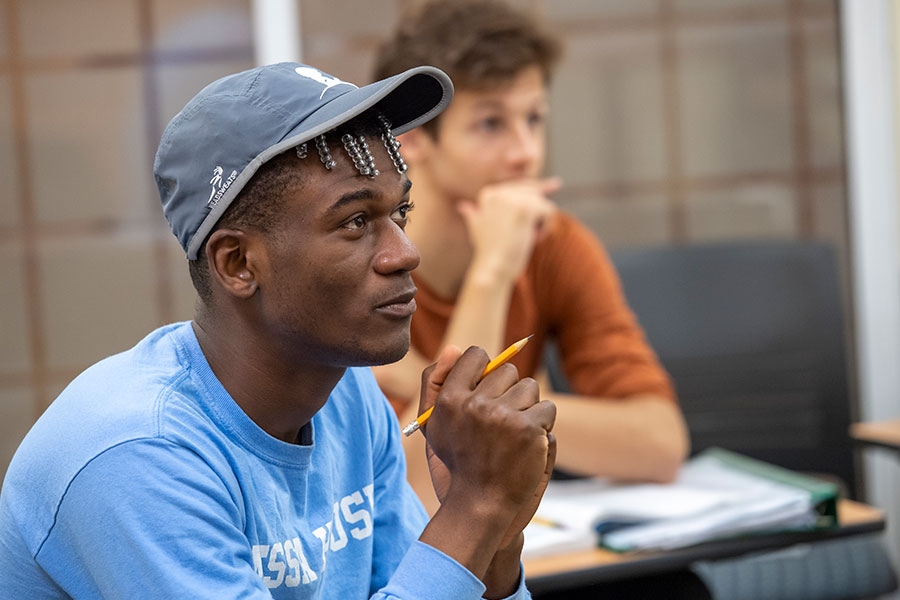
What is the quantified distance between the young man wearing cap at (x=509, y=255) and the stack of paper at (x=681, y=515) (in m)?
0.16

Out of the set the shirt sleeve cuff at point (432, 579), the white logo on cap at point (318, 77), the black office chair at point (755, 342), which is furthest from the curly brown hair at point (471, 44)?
the shirt sleeve cuff at point (432, 579)

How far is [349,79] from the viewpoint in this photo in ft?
9.98

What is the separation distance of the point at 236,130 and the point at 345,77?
2.16 meters

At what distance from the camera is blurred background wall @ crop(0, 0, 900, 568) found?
2.98m

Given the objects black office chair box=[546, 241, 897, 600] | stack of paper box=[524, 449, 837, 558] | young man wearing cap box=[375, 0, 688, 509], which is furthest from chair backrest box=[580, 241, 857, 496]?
stack of paper box=[524, 449, 837, 558]

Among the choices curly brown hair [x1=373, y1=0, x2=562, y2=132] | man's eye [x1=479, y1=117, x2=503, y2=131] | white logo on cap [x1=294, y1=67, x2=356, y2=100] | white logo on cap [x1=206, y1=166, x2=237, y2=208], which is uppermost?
curly brown hair [x1=373, y1=0, x2=562, y2=132]

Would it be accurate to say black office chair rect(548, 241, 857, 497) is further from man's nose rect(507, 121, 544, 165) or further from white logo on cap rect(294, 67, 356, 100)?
white logo on cap rect(294, 67, 356, 100)

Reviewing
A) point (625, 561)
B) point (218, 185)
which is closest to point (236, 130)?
point (218, 185)

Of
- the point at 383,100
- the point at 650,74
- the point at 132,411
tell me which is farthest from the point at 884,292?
the point at 132,411

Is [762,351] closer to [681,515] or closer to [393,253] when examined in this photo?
[681,515]

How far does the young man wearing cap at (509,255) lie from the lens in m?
1.96

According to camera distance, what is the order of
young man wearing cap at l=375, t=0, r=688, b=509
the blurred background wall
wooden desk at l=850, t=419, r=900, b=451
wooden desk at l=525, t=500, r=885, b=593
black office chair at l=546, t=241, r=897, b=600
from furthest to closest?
the blurred background wall, black office chair at l=546, t=241, r=897, b=600, wooden desk at l=850, t=419, r=900, b=451, young man wearing cap at l=375, t=0, r=688, b=509, wooden desk at l=525, t=500, r=885, b=593

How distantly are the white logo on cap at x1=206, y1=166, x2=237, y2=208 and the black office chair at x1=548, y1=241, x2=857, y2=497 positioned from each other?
177 cm

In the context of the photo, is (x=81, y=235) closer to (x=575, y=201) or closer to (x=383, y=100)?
(x=575, y=201)
